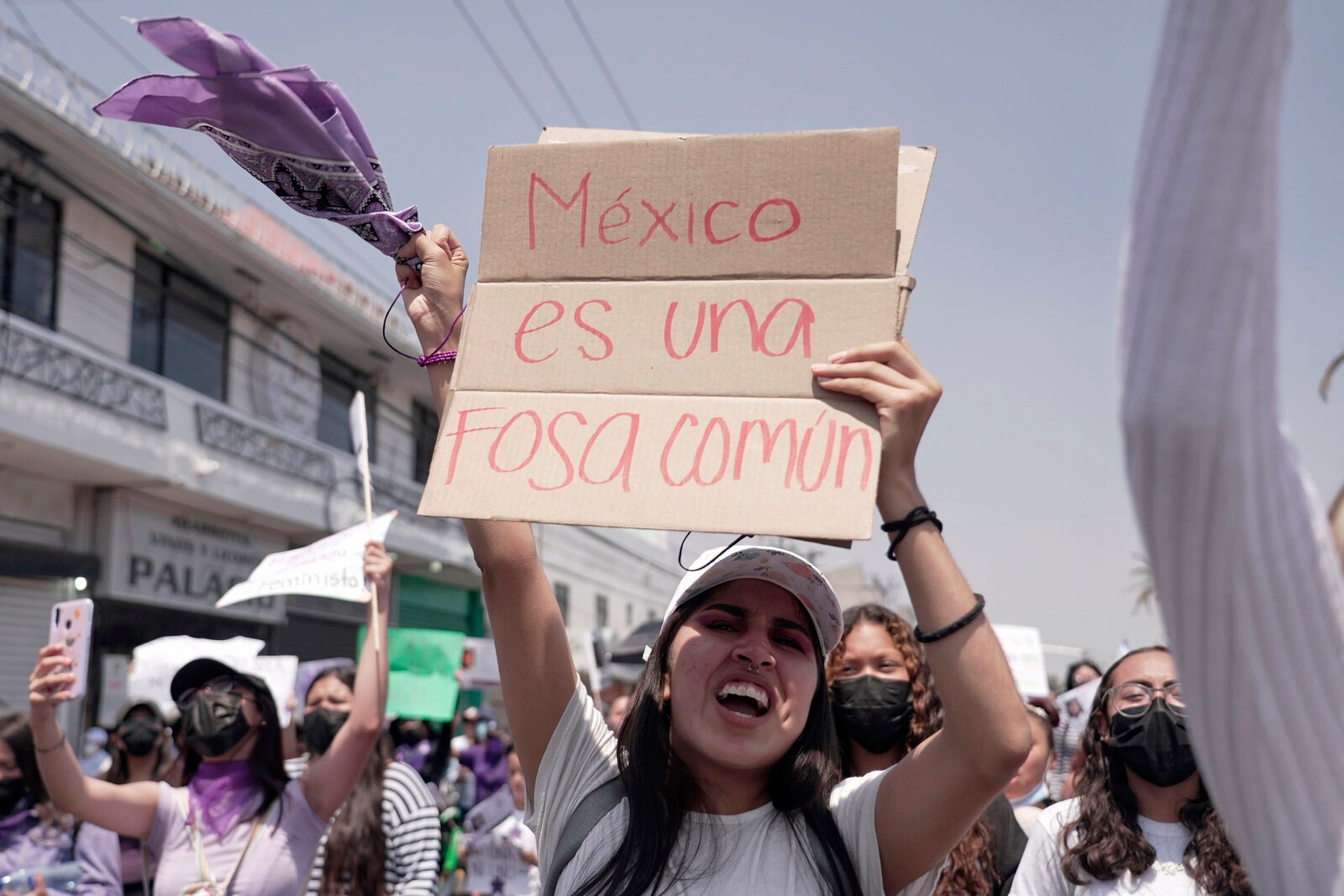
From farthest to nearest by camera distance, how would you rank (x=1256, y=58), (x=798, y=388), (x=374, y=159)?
(x=374, y=159)
(x=798, y=388)
(x=1256, y=58)

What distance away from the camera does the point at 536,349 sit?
74.6 inches

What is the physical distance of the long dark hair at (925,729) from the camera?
309 cm

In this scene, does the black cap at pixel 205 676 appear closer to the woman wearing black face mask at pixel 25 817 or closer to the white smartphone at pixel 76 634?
the white smartphone at pixel 76 634

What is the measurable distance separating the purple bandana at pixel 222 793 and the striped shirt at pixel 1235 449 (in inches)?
137

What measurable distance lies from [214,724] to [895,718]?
2.15m

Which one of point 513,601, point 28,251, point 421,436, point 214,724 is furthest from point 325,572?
point 421,436

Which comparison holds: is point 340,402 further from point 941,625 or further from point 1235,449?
point 1235,449

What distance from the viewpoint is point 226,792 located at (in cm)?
382

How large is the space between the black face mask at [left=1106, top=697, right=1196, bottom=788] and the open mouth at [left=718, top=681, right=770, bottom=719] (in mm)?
1340

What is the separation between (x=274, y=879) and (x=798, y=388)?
8.78 feet

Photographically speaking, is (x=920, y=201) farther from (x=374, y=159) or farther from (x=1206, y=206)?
(x=1206, y=206)

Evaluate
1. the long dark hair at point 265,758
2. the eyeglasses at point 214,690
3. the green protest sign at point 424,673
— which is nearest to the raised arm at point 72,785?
the long dark hair at point 265,758

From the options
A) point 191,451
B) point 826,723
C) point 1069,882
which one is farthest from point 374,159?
point 191,451

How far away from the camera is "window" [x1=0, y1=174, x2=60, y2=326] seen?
46.1 feet
